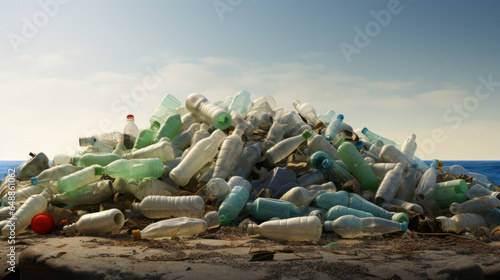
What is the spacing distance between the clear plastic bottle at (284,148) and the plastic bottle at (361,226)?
1717mm

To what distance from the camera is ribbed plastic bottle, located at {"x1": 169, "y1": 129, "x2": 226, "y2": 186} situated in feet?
19.0

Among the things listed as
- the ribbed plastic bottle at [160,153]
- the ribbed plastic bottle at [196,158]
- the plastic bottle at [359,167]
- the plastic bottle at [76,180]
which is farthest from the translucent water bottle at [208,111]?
the plastic bottle at [76,180]

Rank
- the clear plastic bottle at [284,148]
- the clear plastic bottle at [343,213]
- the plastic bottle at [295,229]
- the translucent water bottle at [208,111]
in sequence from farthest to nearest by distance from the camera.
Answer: the translucent water bottle at [208,111] → the clear plastic bottle at [284,148] → the clear plastic bottle at [343,213] → the plastic bottle at [295,229]

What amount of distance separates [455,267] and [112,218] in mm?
3324

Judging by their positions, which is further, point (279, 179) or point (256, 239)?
point (279, 179)

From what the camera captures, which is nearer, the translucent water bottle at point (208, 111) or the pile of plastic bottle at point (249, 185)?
the pile of plastic bottle at point (249, 185)

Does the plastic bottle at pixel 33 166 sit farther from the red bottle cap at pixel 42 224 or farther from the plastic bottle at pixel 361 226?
the plastic bottle at pixel 361 226

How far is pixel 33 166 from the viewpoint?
736 cm

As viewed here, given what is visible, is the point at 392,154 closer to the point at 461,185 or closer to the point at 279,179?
the point at 461,185

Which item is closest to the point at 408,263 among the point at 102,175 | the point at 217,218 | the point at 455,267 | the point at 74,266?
the point at 455,267

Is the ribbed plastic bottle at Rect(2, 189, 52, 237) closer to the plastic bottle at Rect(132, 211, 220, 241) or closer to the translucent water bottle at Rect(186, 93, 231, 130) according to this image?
the plastic bottle at Rect(132, 211, 220, 241)

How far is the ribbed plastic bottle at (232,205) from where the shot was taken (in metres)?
4.96

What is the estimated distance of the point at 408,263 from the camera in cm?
354

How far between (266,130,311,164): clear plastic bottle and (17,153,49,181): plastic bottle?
3962 mm
